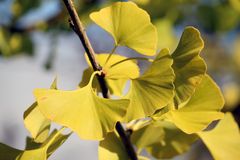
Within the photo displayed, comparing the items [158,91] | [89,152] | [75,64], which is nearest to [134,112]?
[158,91]

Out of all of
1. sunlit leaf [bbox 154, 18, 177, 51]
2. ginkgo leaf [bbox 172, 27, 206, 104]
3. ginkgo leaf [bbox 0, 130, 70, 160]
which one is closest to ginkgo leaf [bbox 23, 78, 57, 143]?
ginkgo leaf [bbox 0, 130, 70, 160]

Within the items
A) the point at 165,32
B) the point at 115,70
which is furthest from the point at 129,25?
the point at 165,32

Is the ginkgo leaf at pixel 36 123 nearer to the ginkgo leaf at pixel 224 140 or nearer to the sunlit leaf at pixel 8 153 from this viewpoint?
the sunlit leaf at pixel 8 153

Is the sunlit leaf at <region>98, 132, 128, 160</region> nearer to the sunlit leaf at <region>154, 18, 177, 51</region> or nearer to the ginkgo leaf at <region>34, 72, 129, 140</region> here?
the ginkgo leaf at <region>34, 72, 129, 140</region>

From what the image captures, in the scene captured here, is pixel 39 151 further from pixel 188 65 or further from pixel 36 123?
pixel 188 65

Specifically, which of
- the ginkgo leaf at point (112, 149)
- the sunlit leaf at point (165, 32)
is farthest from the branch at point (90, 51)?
the sunlit leaf at point (165, 32)

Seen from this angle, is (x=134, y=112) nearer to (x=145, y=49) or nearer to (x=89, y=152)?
(x=145, y=49)

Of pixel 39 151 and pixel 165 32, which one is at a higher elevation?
pixel 39 151

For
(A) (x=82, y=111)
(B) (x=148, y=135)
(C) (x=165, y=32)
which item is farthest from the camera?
(C) (x=165, y=32)
